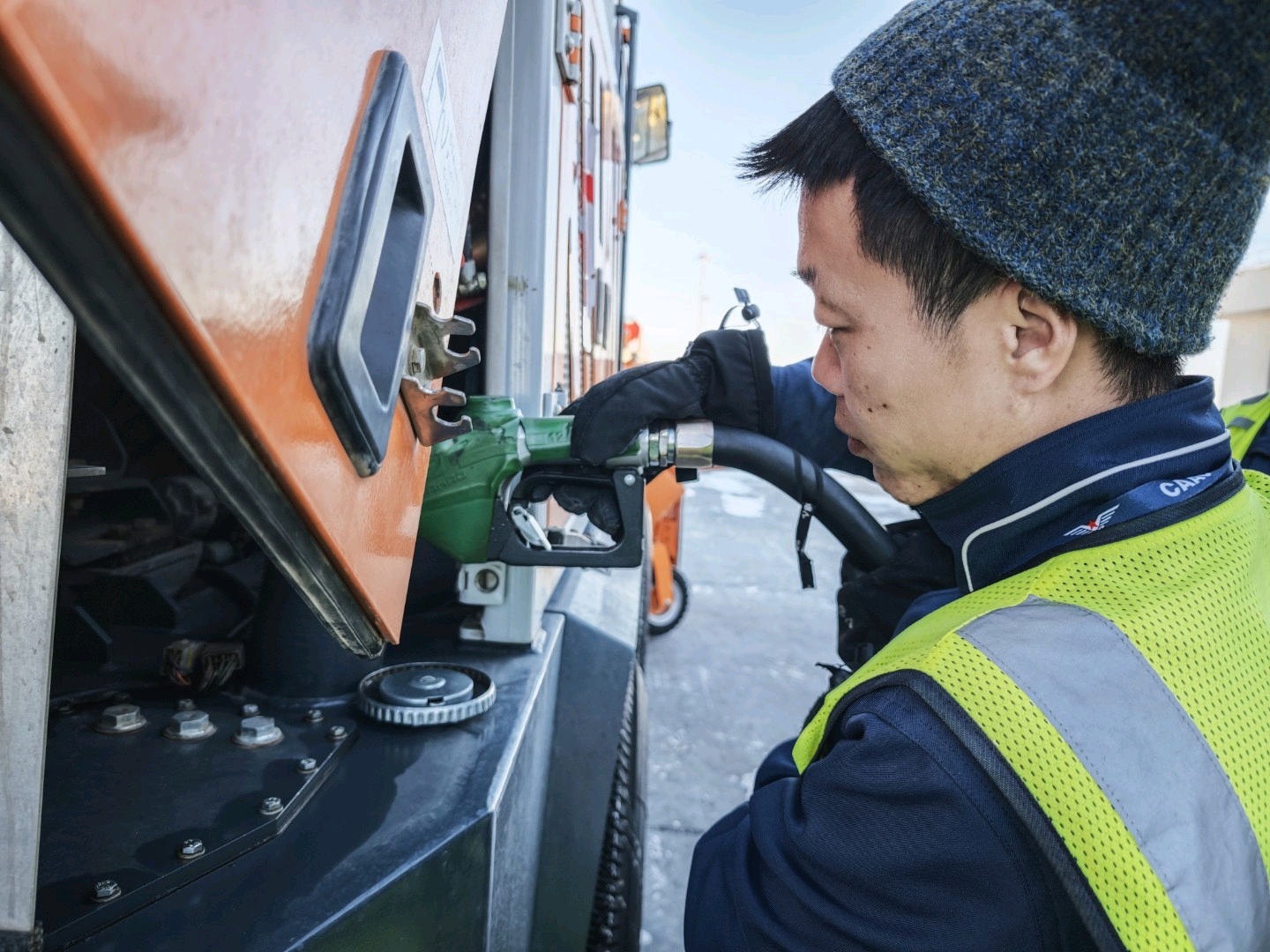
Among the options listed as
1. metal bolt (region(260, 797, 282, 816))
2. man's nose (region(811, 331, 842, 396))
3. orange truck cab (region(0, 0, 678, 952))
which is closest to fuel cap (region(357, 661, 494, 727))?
orange truck cab (region(0, 0, 678, 952))

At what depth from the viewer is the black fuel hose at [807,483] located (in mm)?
1323

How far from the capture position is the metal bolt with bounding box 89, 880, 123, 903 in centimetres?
70

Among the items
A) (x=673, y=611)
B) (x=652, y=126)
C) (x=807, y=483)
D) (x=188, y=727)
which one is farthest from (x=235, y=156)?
(x=673, y=611)

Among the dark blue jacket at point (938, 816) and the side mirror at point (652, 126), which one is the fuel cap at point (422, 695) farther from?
the side mirror at point (652, 126)

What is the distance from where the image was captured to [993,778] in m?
0.62

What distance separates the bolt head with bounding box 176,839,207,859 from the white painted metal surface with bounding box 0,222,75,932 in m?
0.24

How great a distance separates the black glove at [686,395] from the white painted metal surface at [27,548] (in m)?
0.74

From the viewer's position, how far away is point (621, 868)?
1.66m

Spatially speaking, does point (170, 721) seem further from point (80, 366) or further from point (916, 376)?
point (916, 376)

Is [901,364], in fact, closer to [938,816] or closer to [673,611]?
[938,816]

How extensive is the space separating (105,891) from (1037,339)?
3.16ft

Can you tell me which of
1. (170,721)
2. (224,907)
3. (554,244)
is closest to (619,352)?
(554,244)

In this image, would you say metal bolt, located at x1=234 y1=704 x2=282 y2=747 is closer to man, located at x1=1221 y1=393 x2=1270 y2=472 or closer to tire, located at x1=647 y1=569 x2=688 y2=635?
man, located at x1=1221 y1=393 x2=1270 y2=472

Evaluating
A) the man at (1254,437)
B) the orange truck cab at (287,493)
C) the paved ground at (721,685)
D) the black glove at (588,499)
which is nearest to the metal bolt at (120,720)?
the orange truck cab at (287,493)
